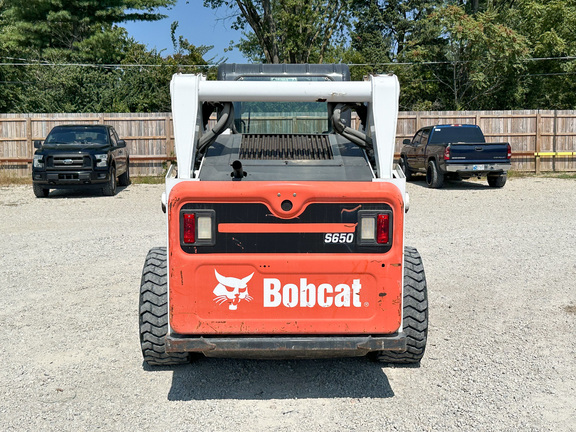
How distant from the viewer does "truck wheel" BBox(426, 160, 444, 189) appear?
19.0m

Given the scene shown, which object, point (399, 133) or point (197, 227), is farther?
point (399, 133)

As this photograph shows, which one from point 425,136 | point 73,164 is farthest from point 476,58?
point 73,164

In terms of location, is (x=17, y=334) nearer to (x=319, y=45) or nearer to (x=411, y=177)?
(x=411, y=177)

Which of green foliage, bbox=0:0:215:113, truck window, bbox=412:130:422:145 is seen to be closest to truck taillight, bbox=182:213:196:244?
truck window, bbox=412:130:422:145

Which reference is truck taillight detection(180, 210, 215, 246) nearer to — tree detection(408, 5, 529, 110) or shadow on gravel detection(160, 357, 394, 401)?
shadow on gravel detection(160, 357, 394, 401)

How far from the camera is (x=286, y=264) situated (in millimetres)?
4352

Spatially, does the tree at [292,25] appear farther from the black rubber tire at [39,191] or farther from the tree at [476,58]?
the black rubber tire at [39,191]

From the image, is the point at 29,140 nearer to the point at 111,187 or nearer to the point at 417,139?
the point at 111,187

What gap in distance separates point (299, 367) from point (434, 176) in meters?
14.6

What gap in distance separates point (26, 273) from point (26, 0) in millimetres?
30209

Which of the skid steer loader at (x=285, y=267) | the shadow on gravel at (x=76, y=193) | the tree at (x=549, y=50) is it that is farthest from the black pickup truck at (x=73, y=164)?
the tree at (x=549, y=50)

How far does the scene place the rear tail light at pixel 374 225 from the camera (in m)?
4.34

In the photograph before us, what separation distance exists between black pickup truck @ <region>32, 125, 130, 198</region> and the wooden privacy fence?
5.19m

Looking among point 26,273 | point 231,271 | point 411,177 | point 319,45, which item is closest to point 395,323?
point 231,271
